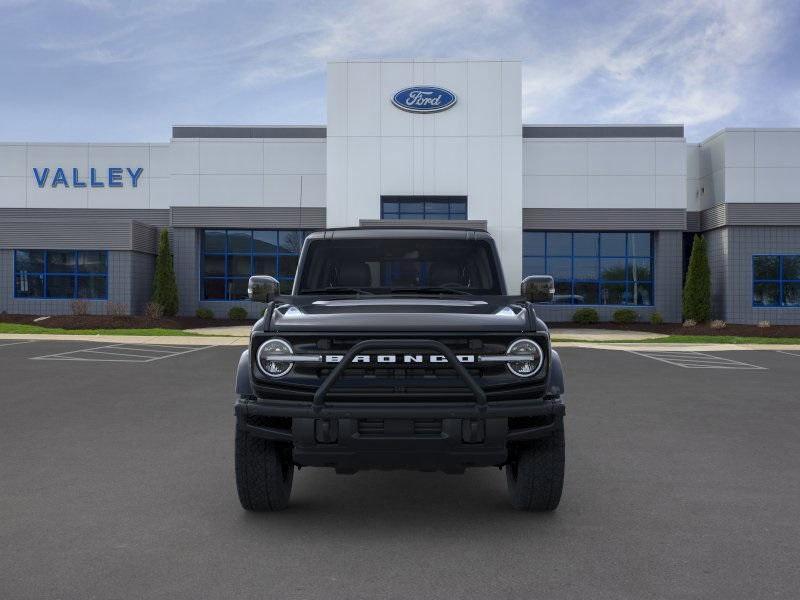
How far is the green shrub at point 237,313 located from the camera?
30359 mm

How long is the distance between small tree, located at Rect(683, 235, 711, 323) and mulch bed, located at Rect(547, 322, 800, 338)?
516 millimetres

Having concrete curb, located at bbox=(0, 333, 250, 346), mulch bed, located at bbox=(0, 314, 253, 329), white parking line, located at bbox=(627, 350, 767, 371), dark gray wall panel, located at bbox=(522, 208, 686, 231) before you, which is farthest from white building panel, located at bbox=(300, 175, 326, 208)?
white parking line, located at bbox=(627, 350, 767, 371)

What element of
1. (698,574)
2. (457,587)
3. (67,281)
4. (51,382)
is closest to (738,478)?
(698,574)

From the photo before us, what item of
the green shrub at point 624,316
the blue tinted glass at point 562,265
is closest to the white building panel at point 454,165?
the blue tinted glass at point 562,265

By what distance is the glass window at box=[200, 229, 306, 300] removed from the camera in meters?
31.4

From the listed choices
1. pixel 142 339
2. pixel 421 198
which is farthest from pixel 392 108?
pixel 142 339

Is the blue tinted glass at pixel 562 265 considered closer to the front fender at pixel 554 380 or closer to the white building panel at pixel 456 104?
the white building panel at pixel 456 104

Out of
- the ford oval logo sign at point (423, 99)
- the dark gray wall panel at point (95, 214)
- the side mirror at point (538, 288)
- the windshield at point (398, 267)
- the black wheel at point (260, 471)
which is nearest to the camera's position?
the black wheel at point (260, 471)

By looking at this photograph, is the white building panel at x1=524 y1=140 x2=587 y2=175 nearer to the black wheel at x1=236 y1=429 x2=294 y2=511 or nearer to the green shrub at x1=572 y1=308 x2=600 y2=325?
the green shrub at x1=572 y1=308 x2=600 y2=325

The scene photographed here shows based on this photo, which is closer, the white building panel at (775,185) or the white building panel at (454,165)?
the white building panel at (454,165)

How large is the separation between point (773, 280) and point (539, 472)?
28124 mm

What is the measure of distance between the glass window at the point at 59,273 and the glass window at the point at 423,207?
40.8 ft

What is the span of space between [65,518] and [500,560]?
9.48 ft

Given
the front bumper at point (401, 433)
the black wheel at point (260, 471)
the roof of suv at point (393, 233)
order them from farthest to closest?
the roof of suv at point (393, 233), the black wheel at point (260, 471), the front bumper at point (401, 433)
